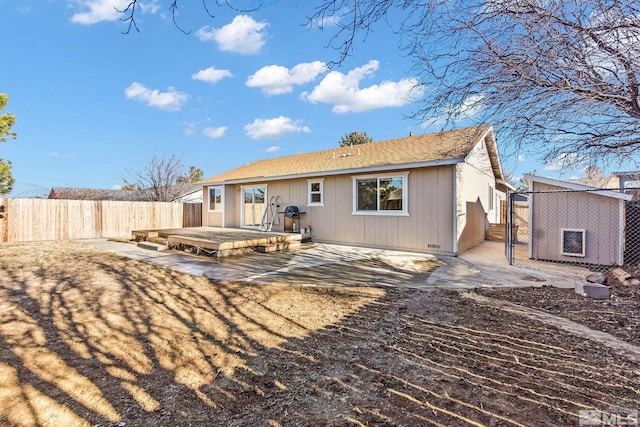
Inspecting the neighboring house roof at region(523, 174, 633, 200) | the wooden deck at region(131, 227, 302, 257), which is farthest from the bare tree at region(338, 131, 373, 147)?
the neighboring house roof at region(523, 174, 633, 200)

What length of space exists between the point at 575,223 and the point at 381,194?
4.80 m

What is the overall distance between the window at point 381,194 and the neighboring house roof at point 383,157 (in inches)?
18.4

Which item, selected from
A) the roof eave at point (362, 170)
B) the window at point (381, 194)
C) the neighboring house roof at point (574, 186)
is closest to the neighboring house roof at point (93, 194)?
the roof eave at point (362, 170)

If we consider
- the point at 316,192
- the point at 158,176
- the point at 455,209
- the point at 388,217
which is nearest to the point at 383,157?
the point at 388,217

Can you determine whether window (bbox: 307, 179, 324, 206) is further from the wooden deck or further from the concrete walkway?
the concrete walkway

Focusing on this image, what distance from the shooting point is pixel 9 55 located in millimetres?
9094

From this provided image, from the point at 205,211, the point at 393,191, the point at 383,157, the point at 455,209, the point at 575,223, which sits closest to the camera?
the point at 575,223

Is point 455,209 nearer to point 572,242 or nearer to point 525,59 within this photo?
point 572,242

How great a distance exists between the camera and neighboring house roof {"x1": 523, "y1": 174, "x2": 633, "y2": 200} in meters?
6.35

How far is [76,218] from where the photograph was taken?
1193 cm

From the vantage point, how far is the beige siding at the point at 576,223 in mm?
6535

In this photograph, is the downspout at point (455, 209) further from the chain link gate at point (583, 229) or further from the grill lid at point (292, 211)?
the grill lid at point (292, 211)

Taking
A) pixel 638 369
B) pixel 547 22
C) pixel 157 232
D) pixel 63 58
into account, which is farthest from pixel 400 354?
pixel 63 58

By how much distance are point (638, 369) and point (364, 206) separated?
7622 mm
